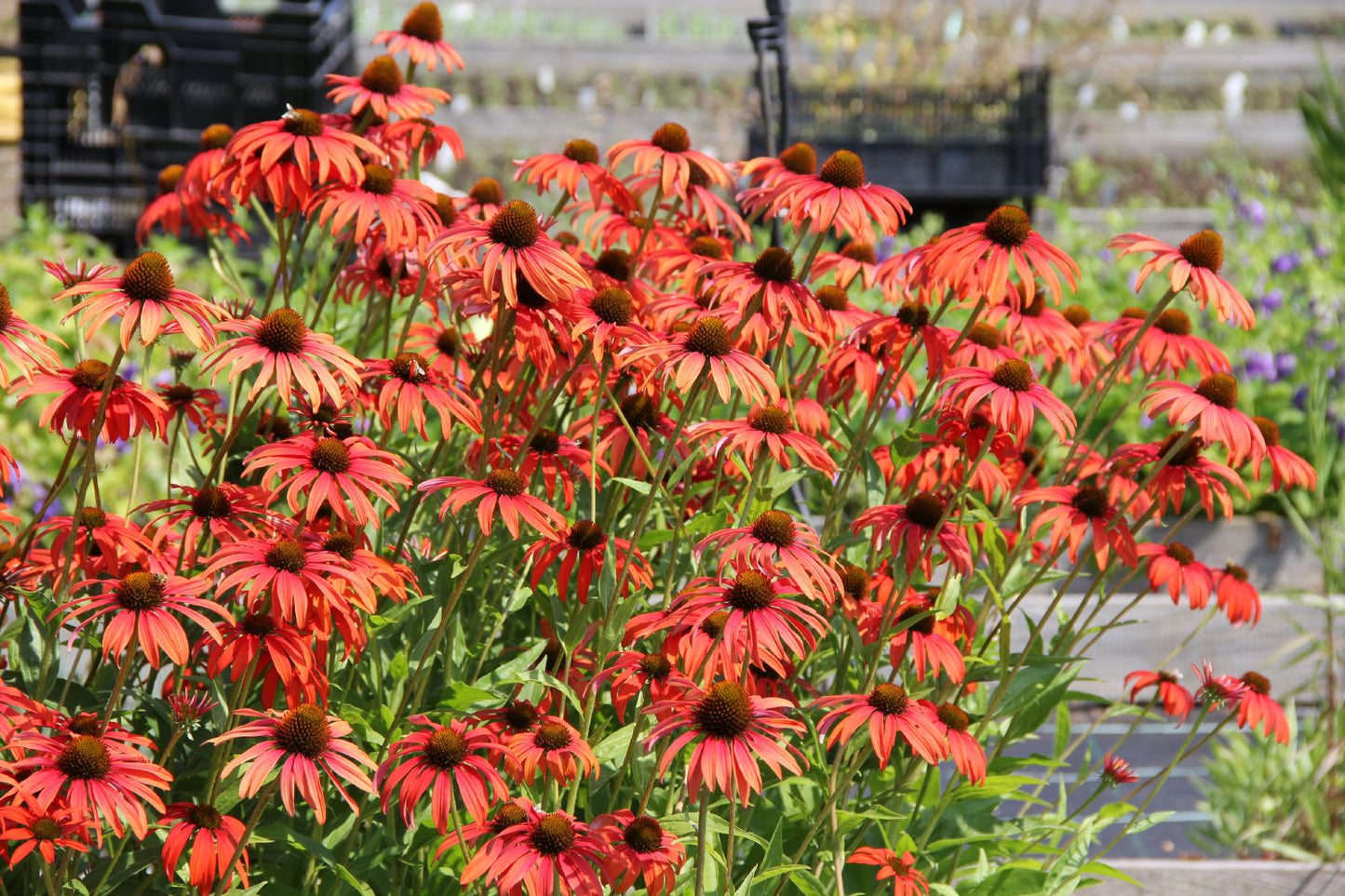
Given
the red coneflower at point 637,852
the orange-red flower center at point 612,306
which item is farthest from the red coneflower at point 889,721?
the orange-red flower center at point 612,306

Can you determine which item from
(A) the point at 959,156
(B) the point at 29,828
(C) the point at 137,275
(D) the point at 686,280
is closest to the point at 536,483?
(D) the point at 686,280

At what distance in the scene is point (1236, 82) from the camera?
11.2 metres

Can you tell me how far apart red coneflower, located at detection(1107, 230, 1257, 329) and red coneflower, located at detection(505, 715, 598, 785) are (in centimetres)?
86

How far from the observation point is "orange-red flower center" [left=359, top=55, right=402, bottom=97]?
204 cm

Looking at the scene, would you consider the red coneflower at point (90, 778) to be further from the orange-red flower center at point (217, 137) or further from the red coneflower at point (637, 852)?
the orange-red flower center at point (217, 137)

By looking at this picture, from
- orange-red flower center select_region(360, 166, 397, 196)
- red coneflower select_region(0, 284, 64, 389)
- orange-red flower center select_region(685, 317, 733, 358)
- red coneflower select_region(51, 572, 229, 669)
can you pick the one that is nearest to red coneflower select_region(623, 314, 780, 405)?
orange-red flower center select_region(685, 317, 733, 358)

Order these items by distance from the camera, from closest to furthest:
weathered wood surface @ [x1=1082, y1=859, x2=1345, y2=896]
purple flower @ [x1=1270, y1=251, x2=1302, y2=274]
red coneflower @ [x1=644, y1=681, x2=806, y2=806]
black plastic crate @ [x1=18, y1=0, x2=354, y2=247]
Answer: red coneflower @ [x1=644, y1=681, x2=806, y2=806]
weathered wood surface @ [x1=1082, y1=859, x2=1345, y2=896]
purple flower @ [x1=1270, y1=251, x2=1302, y2=274]
black plastic crate @ [x1=18, y1=0, x2=354, y2=247]

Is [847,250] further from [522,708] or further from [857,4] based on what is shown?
[857,4]

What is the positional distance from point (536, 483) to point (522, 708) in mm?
411

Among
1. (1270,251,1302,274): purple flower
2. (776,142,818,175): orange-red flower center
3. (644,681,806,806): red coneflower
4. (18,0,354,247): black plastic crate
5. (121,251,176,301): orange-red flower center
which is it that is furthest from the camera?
(18,0,354,247): black plastic crate

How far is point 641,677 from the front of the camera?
1.66 meters

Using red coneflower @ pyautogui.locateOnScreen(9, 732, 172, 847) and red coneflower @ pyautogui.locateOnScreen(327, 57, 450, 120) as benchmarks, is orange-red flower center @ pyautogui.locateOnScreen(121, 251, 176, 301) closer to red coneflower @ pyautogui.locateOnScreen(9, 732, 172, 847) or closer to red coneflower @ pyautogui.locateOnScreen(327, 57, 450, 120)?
red coneflower @ pyautogui.locateOnScreen(9, 732, 172, 847)

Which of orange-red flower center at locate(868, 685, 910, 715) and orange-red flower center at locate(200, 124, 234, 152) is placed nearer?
orange-red flower center at locate(868, 685, 910, 715)

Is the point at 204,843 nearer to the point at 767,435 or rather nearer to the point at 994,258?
the point at 767,435
